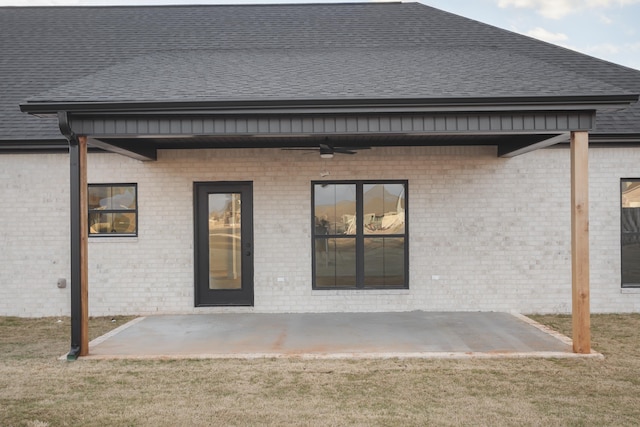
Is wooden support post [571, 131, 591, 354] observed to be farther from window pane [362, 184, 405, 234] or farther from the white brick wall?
window pane [362, 184, 405, 234]

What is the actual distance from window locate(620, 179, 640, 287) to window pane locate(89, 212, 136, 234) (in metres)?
8.90

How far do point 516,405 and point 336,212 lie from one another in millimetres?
5573

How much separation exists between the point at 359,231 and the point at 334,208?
2.04 ft

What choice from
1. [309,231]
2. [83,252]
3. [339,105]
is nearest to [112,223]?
[83,252]

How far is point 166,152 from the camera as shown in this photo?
10.1 m

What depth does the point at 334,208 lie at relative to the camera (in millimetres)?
10219

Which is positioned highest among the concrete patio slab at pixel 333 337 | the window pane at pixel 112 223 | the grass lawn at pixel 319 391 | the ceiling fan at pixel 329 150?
the ceiling fan at pixel 329 150

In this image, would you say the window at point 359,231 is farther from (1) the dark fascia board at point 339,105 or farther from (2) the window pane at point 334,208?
(1) the dark fascia board at point 339,105

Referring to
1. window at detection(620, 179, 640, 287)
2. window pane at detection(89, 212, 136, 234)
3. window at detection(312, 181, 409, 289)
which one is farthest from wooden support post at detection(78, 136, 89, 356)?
window at detection(620, 179, 640, 287)

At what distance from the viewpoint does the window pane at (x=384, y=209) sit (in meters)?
10.2

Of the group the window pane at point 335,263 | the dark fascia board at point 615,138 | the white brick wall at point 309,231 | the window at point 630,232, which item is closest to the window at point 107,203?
the white brick wall at point 309,231

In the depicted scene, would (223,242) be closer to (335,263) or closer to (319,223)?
(319,223)

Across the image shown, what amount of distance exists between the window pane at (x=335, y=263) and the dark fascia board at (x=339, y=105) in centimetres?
375

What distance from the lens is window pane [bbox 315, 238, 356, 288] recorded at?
33.3 ft
